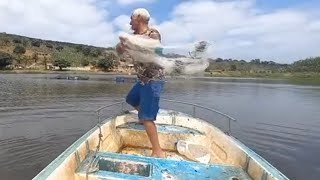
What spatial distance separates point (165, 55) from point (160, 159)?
65.1 inches

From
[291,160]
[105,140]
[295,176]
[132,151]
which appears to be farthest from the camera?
[291,160]

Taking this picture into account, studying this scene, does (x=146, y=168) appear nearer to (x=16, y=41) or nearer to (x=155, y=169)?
(x=155, y=169)

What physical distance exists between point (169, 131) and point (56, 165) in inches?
151

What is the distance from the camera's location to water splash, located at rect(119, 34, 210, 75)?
5137 mm

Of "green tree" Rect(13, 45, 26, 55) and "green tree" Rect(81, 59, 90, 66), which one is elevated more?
"green tree" Rect(13, 45, 26, 55)

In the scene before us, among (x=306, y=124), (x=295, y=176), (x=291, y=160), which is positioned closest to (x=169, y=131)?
(x=295, y=176)

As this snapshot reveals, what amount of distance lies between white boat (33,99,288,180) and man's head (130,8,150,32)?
217 centimetres

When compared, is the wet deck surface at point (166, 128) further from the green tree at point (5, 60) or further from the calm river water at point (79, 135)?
the green tree at point (5, 60)

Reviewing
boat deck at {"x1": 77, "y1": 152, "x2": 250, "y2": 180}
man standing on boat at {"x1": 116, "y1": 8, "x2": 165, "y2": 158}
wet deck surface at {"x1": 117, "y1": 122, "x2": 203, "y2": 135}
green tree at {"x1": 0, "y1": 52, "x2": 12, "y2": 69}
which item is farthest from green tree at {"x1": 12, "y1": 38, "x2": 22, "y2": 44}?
boat deck at {"x1": 77, "y1": 152, "x2": 250, "y2": 180}

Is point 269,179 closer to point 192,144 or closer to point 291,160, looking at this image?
point 192,144

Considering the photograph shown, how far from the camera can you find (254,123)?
60.7 feet

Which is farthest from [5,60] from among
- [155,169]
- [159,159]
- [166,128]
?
[155,169]

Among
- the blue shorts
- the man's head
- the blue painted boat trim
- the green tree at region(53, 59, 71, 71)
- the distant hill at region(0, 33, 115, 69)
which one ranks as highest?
the distant hill at region(0, 33, 115, 69)

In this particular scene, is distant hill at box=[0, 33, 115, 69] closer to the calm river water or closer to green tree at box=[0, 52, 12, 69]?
green tree at box=[0, 52, 12, 69]
